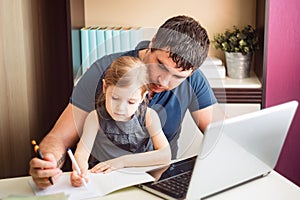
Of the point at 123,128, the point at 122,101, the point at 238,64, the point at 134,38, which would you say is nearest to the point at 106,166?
the point at 123,128

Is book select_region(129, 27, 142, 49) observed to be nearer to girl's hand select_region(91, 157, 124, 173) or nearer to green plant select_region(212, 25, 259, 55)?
girl's hand select_region(91, 157, 124, 173)

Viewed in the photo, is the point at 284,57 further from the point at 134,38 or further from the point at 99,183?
the point at 99,183

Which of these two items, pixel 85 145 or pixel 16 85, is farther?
pixel 16 85

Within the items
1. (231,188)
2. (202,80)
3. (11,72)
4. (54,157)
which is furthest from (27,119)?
(231,188)

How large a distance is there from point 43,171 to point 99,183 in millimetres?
165

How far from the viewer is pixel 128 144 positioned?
1541 millimetres

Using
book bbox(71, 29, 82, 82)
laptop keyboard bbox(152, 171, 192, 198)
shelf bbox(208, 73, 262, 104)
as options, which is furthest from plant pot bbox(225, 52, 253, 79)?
laptop keyboard bbox(152, 171, 192, 198)

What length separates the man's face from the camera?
1.47m

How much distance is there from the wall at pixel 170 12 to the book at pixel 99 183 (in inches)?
51.3

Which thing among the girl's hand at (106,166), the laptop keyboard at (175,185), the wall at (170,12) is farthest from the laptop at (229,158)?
the wall at (170,12)

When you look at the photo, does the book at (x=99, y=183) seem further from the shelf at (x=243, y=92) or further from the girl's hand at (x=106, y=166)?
the shelf at (x=243, y=92)

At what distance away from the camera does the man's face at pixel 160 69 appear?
1469 millimetres

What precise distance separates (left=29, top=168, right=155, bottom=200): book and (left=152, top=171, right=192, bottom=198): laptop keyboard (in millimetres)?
46

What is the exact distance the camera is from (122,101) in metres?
1.44
